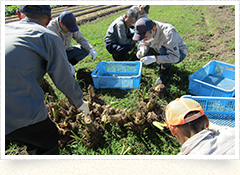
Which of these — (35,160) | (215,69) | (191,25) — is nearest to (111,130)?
(35,160)

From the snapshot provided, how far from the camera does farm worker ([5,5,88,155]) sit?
1141mm

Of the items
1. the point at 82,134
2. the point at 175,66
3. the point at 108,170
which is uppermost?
the point at 175,66

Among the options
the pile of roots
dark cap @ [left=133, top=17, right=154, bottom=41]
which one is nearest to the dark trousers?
the pile of roots

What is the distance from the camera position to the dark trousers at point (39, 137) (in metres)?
1.42

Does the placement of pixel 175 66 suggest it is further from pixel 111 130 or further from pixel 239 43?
pixel 111 130

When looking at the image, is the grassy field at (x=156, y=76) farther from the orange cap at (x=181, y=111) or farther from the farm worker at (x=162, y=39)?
the orange cap at (x=181, y=111)

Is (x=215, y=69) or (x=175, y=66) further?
(x=175, y=66)

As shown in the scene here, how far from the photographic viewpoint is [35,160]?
145 cm

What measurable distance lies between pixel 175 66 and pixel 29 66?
9.64 feet

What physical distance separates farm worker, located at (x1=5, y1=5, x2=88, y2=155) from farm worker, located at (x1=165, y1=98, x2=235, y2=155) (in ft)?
3.23

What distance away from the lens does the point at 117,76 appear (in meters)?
2.78

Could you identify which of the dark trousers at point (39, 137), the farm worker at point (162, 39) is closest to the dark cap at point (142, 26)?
the farm worker at point (162, 39)

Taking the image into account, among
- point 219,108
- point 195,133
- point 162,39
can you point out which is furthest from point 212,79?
point 195,133

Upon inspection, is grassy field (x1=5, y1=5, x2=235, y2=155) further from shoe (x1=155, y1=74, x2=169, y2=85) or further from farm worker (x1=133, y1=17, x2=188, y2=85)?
farm worker (x1=133, y1=17, x2=188, y2=85)
